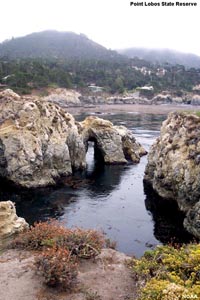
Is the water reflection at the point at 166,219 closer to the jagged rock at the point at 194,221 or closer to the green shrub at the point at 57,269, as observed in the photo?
the jagged rock at the point at 194,221

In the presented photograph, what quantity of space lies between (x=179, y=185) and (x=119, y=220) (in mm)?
6157

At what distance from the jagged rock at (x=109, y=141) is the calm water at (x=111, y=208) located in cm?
605

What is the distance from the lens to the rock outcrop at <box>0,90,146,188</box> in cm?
4006

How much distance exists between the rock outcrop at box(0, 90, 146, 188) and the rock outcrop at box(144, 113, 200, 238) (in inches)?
404

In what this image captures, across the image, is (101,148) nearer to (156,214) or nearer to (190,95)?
(156,214)

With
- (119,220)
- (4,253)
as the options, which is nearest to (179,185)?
(119,220)

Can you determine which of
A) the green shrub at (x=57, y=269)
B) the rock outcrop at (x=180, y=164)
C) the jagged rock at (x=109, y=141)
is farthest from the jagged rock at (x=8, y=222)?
the jagged rock at (x=109, y=141)

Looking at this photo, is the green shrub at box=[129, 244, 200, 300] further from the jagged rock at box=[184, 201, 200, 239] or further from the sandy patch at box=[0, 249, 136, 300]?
the jagged rock at box=[184, 201, 200, 239]

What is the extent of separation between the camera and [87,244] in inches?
718

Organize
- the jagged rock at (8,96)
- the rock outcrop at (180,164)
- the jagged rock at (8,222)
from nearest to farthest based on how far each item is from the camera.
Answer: the jagged rock at (8,222) → the rock outcrop at (180,164) → the jagged rock at (8,96)

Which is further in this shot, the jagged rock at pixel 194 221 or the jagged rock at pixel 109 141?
the jagged rock at pixel 109 141

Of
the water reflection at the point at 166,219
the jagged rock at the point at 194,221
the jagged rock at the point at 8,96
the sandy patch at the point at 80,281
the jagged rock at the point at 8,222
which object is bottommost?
the water reflection at the point at 166,219

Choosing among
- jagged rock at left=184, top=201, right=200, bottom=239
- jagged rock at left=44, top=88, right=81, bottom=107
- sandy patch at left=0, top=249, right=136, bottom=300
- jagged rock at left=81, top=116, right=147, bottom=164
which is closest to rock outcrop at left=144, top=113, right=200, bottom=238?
jagged rock at left=184, top=201, right=200, bottom=239

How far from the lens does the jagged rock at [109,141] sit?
5339 centimetres
